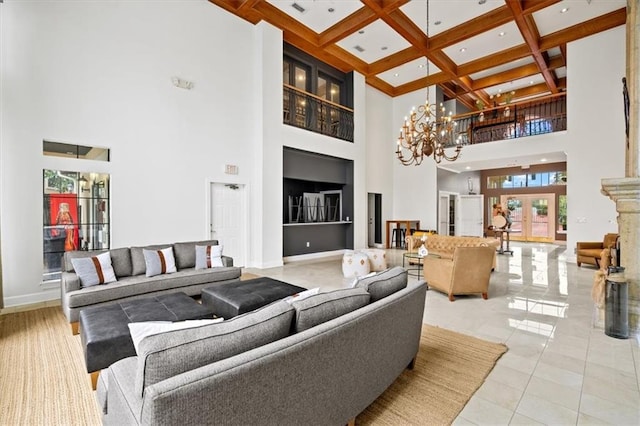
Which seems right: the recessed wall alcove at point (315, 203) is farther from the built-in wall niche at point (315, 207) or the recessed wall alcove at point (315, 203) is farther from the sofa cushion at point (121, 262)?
the sofa cushion at point (121, 262)

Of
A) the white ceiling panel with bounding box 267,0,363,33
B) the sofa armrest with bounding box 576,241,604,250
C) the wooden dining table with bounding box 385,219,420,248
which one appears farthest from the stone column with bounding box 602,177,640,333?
the wooden dining table with bounding box 385,219,420,248

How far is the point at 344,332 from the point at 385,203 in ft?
31.8

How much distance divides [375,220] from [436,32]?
5960 mm

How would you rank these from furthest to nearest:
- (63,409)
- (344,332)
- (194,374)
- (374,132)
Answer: (374,132) < (63,409) < (344,332) < (194,374)

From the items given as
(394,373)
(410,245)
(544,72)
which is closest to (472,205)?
(544,72)

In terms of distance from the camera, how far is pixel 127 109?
530cm

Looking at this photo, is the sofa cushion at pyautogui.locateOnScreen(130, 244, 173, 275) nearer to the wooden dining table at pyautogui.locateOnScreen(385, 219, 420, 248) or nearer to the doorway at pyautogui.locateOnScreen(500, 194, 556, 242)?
the wooden dining table at pyautogui.locateOnScreen(385, 219, 420, 248)

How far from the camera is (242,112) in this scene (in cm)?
696

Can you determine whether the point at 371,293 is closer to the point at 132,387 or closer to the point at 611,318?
the point at 132,387

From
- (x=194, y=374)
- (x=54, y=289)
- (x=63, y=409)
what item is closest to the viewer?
(x=194, y=374)

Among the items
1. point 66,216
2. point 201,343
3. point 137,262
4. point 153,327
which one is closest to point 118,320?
point 153,327

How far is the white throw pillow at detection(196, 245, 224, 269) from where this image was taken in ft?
15.6

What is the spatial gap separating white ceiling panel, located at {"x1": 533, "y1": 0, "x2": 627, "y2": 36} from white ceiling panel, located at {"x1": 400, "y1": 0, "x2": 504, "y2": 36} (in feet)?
3.92

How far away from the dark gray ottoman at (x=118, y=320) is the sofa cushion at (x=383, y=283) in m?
1.57
